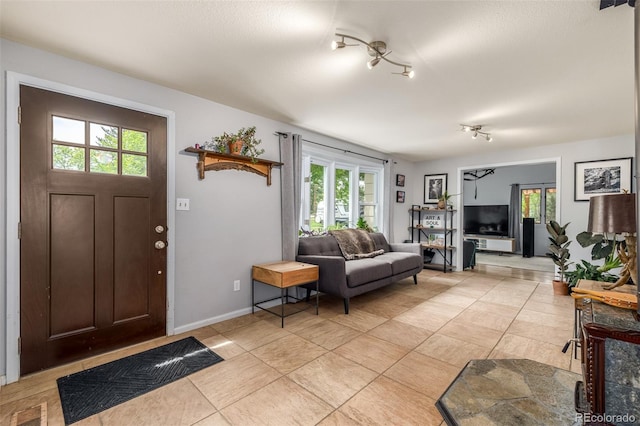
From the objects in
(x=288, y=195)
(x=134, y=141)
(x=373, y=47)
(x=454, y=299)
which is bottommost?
(x=454, y=299)

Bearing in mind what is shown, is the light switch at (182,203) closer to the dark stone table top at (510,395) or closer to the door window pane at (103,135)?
the door window pane at (103,135)

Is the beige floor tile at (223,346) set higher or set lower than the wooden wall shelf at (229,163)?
lower

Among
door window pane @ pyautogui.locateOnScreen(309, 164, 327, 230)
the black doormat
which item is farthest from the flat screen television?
the black doormat

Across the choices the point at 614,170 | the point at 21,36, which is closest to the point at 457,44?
the point at 21,36

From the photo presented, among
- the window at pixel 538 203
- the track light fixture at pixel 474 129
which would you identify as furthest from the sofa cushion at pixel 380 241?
the window at pixel 538 203

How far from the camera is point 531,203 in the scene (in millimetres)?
8414

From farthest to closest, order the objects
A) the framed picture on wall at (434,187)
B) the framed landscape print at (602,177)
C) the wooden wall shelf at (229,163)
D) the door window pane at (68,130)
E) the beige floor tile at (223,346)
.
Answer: the framed picture on wall at (434,187) → the framed landscape print at (602,177) → the wooden wall shelf at (229,163) → the beige floor tile at (223,346) → the door window pane at (68,130)

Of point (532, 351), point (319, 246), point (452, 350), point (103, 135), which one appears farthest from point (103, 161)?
point (532, 351)

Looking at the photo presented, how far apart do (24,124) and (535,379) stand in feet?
13.2

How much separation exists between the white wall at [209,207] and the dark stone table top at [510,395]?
230 centimetres

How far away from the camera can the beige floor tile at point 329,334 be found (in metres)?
2.66

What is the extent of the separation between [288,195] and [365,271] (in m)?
1.35

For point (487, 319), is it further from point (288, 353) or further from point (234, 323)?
point (234, 323)

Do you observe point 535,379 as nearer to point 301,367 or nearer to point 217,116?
point 301,367
